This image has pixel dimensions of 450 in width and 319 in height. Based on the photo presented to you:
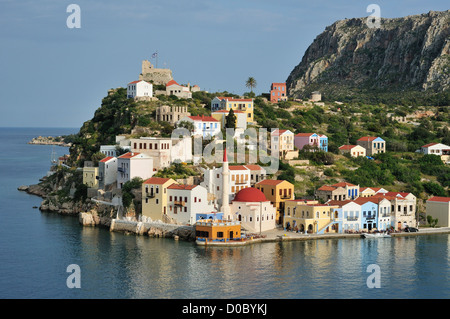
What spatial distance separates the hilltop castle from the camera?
9088 centimetres

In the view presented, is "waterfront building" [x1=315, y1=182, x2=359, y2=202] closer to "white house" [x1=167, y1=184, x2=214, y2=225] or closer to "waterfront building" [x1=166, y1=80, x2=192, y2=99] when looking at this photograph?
"white house" [x1=167, y1=184, x2=214, y2=225]

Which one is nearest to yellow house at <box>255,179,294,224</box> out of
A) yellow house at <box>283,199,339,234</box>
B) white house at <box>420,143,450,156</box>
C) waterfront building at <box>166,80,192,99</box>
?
yellow house at <box>283,199,339,234</box>

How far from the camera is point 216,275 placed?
42.4m

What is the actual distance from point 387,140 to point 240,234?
1555 inches

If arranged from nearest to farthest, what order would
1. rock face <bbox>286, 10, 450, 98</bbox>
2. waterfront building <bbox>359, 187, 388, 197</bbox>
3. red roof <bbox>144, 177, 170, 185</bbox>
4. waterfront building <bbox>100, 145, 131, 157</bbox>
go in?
red roof <bbox>144, 177, 170, 185</bbox>
waterfront building <bbox>359, 187, 388, 197</bbox>
waterfront building <bbox>100, 145, 131, 157</bbox>
rock face <bbox>286, 10, 450, 98</bbox>

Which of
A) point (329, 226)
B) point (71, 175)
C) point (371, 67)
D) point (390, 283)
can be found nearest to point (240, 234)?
point (329, 226)

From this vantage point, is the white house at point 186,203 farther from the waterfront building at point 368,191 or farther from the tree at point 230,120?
the tree at point 230,120

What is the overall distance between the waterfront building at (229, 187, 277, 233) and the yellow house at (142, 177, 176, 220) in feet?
17.2

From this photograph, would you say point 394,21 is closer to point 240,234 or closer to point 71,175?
point 71,175

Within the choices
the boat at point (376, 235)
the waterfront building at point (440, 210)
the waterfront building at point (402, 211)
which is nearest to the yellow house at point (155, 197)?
the boat at point (376, 235)

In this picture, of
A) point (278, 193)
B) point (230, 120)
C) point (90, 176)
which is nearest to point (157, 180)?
point (278, 193)

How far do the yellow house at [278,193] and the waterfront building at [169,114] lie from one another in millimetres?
17829

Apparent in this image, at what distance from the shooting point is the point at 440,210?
61.4 meters

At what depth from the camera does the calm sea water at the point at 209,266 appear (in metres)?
39.5
